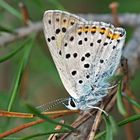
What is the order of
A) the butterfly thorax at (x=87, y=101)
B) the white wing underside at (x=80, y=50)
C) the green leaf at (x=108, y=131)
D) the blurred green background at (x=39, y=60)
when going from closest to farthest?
the green leaf at (x=108, y=131)
the butterfly thorax at (x=87, y=101)
the white wing underside at (x=80, y=50)
the blurred green background at (x=39, y=60)

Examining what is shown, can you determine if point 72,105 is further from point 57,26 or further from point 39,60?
point 39,60

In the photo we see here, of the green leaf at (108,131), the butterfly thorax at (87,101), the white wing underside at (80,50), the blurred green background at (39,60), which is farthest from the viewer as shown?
the blurred green background at (39,60)

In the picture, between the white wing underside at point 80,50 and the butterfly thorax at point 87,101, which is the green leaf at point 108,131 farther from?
the white wing underside at point 80,50

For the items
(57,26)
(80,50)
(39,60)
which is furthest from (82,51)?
(39,60)

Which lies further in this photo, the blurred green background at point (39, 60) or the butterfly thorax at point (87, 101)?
the blurred green background at point (39, 60)

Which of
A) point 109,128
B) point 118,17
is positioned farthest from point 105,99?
point 118,17

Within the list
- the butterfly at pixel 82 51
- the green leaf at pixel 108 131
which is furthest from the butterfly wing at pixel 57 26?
the green leaf at pixel 108 131

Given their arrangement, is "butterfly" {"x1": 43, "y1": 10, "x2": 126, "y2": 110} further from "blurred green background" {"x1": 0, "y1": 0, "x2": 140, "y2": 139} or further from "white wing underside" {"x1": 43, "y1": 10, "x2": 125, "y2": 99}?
"blurred green background" {"x1": 0, "y1": 0, "x2": 140, "y2": 139}

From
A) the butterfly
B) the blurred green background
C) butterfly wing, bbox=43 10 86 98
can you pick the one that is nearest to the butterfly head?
the butterfly

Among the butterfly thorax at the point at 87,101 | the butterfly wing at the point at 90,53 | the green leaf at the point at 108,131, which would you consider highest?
the butterfly wing at the point at 90,53
